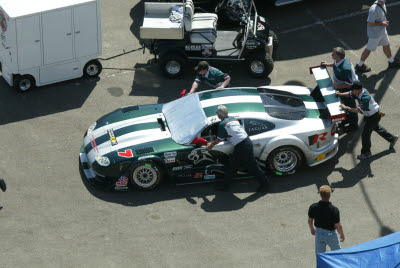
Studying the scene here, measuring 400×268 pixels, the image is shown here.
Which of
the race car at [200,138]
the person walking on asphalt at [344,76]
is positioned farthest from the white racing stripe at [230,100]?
the person walking on asphalt at [344,76]

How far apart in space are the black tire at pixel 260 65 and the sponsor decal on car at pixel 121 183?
4.63 metres

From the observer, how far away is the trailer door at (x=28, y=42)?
47.1 feet

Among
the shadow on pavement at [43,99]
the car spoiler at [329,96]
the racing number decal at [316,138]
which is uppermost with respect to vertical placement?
the car spoiler at [329,96]

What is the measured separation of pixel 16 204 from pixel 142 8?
314 inches

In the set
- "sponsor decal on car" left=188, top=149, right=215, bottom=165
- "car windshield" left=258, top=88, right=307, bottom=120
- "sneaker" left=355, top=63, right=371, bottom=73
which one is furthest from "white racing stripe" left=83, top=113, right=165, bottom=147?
"sneaker" left=355, top=63, right=371, bottom=73

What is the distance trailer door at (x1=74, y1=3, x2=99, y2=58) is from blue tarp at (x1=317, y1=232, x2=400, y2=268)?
27.4ft

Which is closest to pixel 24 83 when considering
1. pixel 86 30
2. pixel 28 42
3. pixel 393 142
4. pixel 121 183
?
pixel 28 42

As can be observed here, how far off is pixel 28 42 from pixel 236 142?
17.6ft

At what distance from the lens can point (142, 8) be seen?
60.4 feet

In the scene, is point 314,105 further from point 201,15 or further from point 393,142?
point 201,15

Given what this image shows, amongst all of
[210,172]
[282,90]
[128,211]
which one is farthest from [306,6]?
[128,211]

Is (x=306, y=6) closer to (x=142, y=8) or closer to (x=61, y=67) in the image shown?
(x=142, y=8)

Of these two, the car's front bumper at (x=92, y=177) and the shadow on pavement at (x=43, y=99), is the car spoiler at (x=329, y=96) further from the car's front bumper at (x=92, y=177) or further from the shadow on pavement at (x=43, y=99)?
the shadow on pavement at (x=43, y=99)

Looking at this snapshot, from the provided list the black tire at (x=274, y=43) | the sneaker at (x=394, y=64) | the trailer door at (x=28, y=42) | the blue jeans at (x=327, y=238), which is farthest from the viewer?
the black tire at (x=274, y=43)
